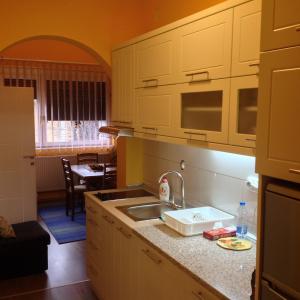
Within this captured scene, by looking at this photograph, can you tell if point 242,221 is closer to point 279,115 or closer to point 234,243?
point 234,243

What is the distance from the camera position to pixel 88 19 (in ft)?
11.5

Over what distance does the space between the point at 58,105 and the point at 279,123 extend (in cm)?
595

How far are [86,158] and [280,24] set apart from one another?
569 centimetres

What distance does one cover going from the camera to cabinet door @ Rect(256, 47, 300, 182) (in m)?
1.19

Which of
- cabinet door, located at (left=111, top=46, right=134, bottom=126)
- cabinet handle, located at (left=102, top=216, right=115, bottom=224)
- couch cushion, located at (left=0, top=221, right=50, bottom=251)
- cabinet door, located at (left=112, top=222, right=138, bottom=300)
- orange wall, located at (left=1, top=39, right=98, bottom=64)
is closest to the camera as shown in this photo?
cabinet door, located at (left=112, top=222, right=138, bottom=300)

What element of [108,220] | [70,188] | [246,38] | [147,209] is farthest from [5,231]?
[246,38]

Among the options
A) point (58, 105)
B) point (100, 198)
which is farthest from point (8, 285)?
point (58, 105)

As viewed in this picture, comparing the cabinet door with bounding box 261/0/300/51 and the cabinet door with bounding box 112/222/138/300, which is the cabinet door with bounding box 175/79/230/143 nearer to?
the cabinet door with bounding box 261/0/300/51

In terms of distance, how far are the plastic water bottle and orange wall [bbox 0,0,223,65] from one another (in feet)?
5.24

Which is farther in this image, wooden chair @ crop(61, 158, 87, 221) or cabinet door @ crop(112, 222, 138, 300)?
wooden chair @ crop(61, 158, 87, 221)

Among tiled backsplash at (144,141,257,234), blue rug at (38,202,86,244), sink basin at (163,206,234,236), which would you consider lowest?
blue rug at (38,202,86,244)

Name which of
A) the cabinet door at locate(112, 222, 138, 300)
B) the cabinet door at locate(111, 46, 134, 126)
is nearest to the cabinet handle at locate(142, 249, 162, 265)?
the cabinet door at locate(112, 222, 138, 300)

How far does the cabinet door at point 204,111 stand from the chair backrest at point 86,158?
172 inches

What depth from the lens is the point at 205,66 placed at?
2.12 metres
